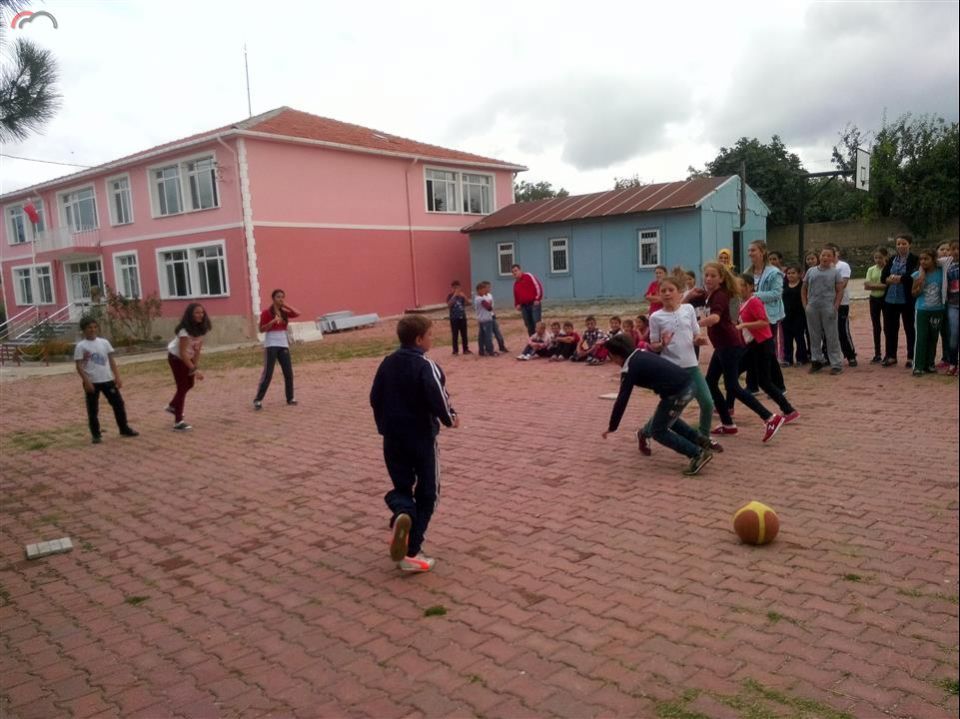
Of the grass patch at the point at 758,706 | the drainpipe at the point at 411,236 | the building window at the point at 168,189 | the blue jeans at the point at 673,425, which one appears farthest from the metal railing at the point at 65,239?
the grass patch at the point at 758,706

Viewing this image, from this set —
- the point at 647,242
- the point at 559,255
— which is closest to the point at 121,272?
the point at 559,255

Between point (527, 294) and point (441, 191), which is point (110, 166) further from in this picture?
point (527, 294)

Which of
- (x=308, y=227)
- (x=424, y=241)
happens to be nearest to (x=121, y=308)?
(x=308, y=227)

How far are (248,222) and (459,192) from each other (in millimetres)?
11406

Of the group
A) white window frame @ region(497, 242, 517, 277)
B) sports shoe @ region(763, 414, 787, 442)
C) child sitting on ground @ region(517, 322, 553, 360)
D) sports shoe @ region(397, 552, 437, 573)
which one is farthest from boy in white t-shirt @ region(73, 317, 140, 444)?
white window frame @ region(497, 242, 517, 277)

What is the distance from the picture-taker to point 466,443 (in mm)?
8438

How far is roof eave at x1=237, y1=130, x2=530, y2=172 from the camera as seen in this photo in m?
25.7

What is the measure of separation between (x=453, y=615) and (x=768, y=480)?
11.1ft

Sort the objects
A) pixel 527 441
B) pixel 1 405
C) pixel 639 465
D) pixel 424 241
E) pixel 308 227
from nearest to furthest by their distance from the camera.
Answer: pixel 639 465 < pixel 527 441 < pixel 1 405 < pixel 308 227 < pixel 424 241

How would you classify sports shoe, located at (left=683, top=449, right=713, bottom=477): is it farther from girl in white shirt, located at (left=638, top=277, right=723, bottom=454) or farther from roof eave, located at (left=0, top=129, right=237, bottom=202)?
roof eave, located at (left=0, top=129, right=237, bottom=202)

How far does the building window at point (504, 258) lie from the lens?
31031 millimetres

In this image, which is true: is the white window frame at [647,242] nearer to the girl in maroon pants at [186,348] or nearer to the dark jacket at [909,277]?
the dark jacket at [909,277]

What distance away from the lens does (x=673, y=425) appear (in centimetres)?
674

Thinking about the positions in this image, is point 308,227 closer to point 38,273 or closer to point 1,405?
point 1,405
